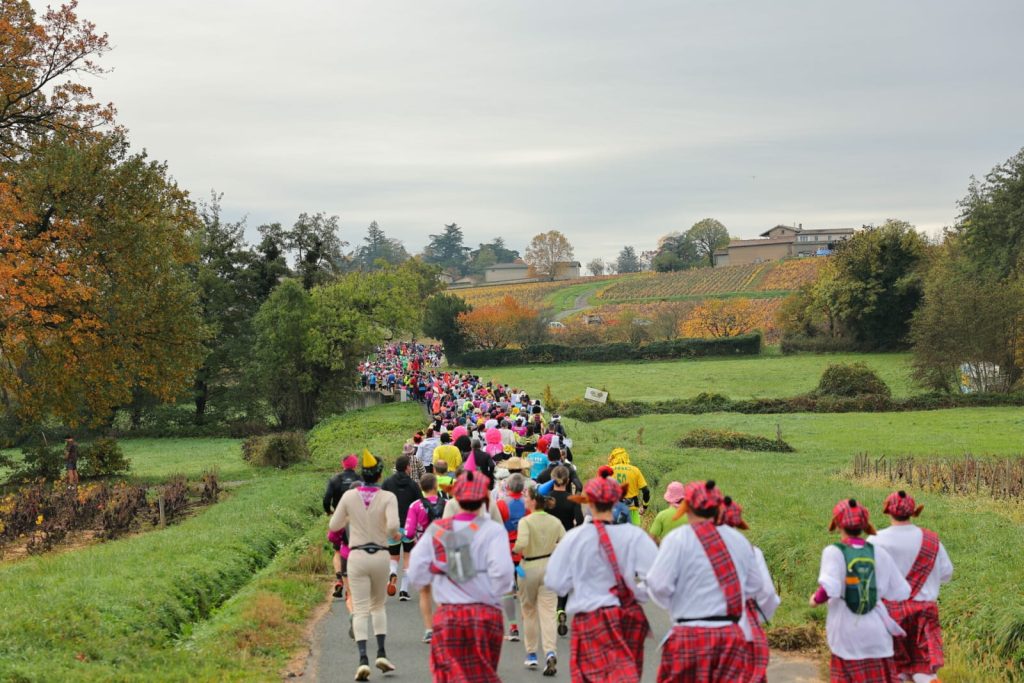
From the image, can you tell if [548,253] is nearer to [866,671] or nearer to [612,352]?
[612,352]

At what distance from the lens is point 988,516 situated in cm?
1524

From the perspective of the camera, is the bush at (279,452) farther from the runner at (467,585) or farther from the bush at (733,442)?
the runner at (467,585)

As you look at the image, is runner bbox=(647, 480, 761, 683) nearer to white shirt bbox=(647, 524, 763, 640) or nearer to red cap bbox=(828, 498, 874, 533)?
white shirt bbox=(647, 524, 763, 640)

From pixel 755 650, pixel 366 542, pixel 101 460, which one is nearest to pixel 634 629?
pixel 755 650

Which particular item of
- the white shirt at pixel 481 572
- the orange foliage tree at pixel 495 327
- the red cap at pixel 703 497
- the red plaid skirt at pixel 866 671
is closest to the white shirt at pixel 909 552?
the red plaid skirt at pixel 866 671

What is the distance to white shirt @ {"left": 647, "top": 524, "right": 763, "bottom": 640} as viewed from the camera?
6.06 meters

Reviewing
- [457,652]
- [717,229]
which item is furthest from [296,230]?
[717,229]

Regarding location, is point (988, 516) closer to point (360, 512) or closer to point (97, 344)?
point (360, 512)

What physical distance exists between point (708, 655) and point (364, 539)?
4416mm

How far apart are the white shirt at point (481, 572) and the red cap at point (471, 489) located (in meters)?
0.18

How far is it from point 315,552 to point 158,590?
2812 millimetres

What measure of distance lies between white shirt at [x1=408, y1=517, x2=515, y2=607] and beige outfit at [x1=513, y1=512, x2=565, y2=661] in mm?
1930

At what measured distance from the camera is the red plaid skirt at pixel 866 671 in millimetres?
6742

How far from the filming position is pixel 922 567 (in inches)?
288
